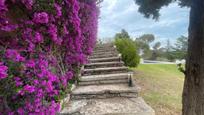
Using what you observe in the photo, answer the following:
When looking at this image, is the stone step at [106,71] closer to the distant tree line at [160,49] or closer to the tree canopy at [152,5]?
the tree canopy at [152,5]

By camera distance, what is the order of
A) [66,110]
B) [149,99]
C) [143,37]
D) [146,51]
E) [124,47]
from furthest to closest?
[143,37], [146,51], [124,47], [149,99], [66,110]

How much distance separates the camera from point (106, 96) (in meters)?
4.86

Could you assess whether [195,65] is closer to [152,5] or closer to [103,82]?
[152,5]

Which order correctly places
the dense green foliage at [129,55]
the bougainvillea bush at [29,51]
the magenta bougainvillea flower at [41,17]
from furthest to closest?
1. the dense green foliage at [129,55]
2. the magenta bougainvillea flower at [41,17]
3. the bougainvillea bush at [29,51]

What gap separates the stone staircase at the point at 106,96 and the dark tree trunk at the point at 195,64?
650 millimetres

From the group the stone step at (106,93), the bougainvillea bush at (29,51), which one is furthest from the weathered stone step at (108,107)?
the bougainvillea bush at (29,51)

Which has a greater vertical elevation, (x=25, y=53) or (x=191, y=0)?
(x=191, y=0)

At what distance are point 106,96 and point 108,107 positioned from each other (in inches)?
23.5

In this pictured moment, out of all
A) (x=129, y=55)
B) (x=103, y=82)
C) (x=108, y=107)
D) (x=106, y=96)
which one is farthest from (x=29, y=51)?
(x=129, y=55)

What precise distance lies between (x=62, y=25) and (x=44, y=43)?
46 cm

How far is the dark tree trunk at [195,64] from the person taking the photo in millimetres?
3535

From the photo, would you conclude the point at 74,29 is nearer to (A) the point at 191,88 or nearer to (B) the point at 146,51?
(A) the point at 191,88

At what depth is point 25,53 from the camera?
2824 millimetres

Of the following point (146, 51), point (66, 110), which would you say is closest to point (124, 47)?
point (66, 110)
